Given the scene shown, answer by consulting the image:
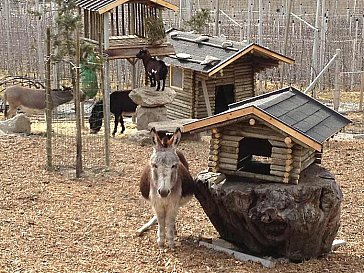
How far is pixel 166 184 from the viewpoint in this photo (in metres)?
6.47

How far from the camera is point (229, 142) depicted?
6.70 meters

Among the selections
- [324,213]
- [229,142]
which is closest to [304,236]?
[324,213]

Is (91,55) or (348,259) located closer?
(348,259)

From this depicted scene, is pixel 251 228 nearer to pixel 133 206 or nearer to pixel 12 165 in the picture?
pixel 133 206

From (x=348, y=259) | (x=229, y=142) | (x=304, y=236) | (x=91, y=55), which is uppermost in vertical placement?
(x=91, y=55)

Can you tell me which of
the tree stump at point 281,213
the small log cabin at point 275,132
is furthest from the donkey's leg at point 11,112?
the tree stump at point 281,213

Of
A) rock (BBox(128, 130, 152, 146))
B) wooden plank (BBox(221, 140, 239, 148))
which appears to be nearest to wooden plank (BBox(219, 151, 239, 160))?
wooden plank (BBox(221, 140, 239, 148))

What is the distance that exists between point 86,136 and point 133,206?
16.3 feet

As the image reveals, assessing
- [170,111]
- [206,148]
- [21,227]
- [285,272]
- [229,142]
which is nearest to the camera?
[285,272]

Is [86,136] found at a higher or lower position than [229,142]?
lower

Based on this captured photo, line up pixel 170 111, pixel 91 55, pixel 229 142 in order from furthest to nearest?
1. pixel 170 111
2. pixel 91 55
3. pixel 229 142

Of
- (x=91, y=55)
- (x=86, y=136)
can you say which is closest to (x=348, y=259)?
(x=91, y=55)

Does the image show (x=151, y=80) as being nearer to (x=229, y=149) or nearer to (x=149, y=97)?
(x=149, y=97)

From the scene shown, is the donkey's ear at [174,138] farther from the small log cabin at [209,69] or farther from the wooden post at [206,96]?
the wooden post at [206,96]
